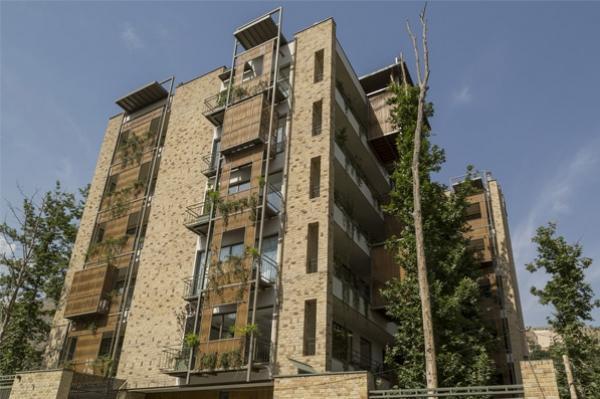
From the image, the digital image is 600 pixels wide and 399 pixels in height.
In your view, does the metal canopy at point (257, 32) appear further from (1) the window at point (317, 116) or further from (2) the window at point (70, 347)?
(2) the window at point (70, 347)

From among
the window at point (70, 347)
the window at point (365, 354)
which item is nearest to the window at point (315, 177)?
the window at point (365, 354)

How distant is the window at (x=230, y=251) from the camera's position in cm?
2366

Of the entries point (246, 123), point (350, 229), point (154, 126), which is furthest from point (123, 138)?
point (350, 229)

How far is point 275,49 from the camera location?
28.8m

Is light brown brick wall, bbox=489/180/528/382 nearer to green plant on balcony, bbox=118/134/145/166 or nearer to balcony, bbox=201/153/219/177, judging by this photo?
balcony, bbox=201/153/219/177

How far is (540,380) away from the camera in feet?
42.1

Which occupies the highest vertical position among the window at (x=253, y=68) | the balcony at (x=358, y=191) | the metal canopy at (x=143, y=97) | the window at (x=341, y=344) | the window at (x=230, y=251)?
the metal canopy at (x=143, y=97)

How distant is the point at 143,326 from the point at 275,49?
16.9m

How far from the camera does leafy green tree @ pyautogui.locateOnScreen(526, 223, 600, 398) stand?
2402 cm

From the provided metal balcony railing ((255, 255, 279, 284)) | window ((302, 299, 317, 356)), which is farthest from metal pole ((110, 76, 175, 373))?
window ((302, 299, 317, 356))

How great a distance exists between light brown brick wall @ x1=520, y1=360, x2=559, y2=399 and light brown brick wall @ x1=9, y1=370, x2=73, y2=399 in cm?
1821

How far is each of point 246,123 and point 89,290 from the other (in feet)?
43.2

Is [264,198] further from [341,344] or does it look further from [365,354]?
[365,354]

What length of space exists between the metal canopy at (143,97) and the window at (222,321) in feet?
59.9
